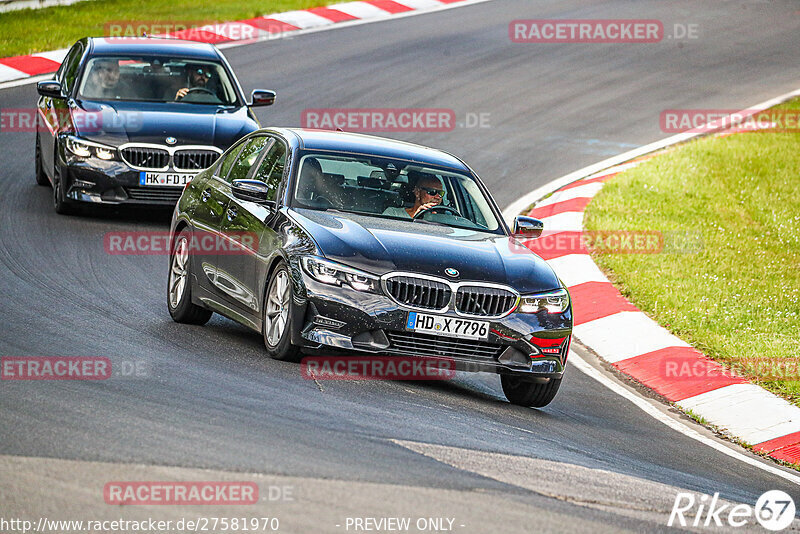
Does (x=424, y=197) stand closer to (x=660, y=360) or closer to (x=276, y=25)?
(x=660, y=360)

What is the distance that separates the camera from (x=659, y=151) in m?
19.8

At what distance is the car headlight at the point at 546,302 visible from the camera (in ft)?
29.5

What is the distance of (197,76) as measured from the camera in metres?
15.7

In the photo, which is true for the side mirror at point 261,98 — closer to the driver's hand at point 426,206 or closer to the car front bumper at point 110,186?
the car front bumper at point 110,186

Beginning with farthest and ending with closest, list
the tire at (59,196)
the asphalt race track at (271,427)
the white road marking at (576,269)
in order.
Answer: the tire at (59,196) → the white road marking at (576,269) → the asphalt race track at (271,427)

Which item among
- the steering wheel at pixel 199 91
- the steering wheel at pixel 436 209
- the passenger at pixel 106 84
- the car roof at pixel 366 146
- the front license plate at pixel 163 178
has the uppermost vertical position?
the car roof at pixel 366 146

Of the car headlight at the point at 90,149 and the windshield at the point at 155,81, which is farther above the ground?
the windshield at the point at 155,81

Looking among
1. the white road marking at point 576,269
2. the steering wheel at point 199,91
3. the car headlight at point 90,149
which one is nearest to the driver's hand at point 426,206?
the white road marking at point 576,269

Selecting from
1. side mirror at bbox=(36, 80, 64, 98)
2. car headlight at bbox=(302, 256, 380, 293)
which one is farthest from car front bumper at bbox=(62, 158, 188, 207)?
car headlight at bbox=(302, 256, 380, 293)

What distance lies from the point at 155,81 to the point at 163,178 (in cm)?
166

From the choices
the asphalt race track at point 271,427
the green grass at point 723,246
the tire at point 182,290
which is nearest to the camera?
the asphalt race track at point 271,427

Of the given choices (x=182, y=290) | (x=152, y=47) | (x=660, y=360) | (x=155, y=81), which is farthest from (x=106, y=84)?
(x=660, y=360)

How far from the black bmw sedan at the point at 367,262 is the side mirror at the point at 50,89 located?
15.6ft

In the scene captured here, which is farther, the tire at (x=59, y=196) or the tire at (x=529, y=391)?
the tire at (x=59, y=196)
